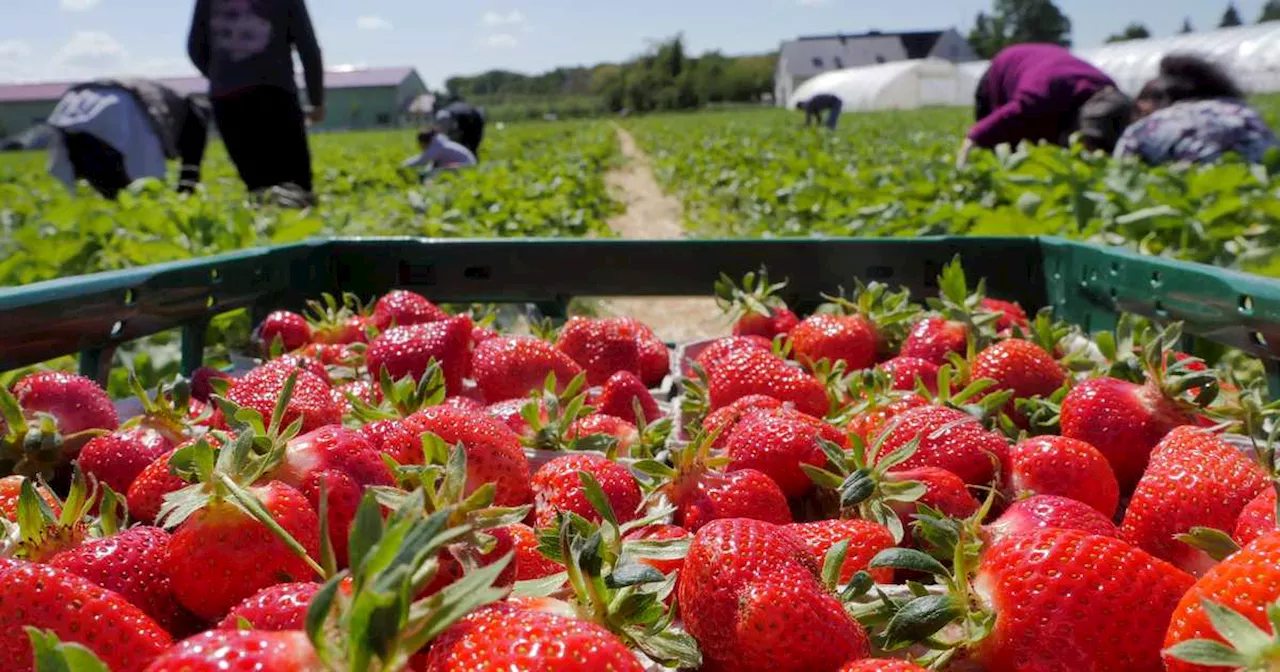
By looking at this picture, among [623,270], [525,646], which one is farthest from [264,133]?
[525,646]

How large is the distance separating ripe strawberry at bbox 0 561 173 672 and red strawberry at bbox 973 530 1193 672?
822 mm

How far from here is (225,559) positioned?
3.27 feet

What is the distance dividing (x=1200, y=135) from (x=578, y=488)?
513cm

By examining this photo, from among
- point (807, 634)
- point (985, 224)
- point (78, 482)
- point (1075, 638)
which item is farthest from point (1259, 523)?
point (985, 224)

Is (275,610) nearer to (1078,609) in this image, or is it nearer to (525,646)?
(525,646)

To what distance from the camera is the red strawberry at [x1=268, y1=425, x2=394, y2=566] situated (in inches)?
43.6

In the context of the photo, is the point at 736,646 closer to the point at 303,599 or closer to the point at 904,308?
the point at 303,599

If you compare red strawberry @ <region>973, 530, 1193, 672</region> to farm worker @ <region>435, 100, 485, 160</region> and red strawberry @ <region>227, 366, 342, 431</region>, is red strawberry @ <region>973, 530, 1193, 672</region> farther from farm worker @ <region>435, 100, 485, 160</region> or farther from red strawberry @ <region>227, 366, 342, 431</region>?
farm worker @ <region>435, 100, 485, 160</region>

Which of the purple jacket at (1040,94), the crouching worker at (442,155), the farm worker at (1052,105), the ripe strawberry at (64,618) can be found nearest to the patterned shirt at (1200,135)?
the farm worker at (1052,105)

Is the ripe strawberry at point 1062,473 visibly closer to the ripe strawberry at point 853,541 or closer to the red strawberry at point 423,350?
the ripe strawberry at point 853,541

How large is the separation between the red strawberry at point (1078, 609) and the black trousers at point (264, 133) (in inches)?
206

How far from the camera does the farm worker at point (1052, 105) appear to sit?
6.28 m

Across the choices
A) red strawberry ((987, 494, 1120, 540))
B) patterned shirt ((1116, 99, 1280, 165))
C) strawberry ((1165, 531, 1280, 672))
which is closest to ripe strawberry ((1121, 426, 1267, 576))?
red strawberry ((987, 494, 1120, 540))

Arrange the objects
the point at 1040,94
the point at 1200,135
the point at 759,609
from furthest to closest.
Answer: the point at 1040,94
the point at 1200,135
the point at 759,609
